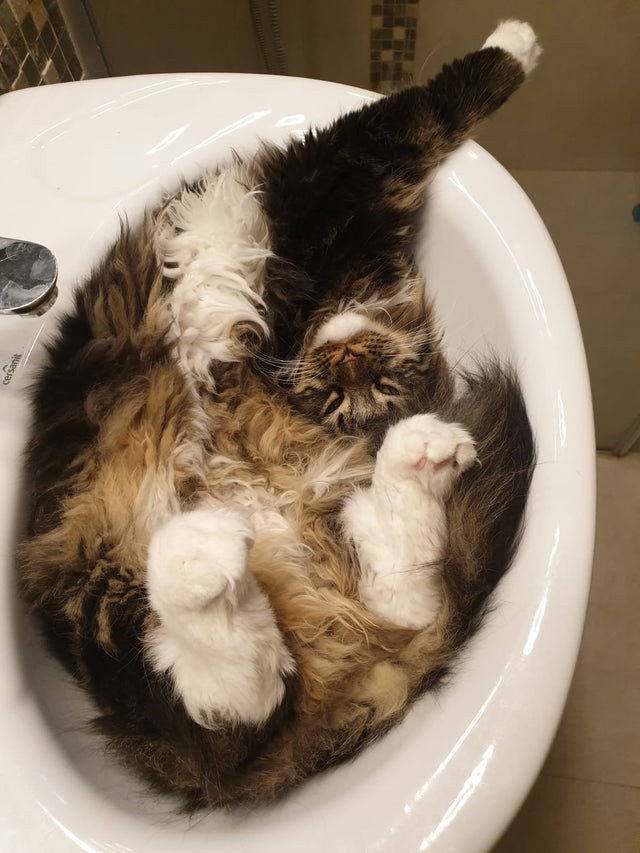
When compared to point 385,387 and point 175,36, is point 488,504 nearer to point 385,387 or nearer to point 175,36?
point 385,387

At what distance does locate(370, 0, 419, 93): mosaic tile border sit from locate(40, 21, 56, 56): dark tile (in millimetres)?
796

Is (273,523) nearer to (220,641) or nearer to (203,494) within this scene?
(203,494)

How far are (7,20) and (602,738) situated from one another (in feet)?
5.97

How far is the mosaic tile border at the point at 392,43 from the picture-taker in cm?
153

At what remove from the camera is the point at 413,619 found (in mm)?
727

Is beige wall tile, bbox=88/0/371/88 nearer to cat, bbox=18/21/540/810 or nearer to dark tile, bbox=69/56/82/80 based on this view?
dark tile, bbox=69/56/82/80

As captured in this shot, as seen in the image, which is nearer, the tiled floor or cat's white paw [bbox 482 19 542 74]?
cat's white paw [bbox 482 19 542 74]

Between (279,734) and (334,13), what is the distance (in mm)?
1670

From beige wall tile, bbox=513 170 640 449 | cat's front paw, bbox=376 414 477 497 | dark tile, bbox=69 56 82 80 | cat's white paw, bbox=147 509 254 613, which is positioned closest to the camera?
cat's white paw, bbox=147 509 254 613

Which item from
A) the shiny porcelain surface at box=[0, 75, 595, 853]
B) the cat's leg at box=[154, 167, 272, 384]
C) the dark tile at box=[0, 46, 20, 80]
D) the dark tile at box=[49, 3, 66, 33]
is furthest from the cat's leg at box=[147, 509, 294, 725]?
the dark tile at box=[49, 3, 66, 33]

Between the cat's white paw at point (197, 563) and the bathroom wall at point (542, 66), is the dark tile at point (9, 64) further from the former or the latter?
the cat's white paw at point (197, 563)

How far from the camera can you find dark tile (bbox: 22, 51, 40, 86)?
1.08 metres

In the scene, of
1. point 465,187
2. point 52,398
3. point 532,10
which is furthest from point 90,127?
point 532,10

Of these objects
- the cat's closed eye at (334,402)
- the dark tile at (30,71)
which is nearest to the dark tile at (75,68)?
the dark tile at (30,71)
